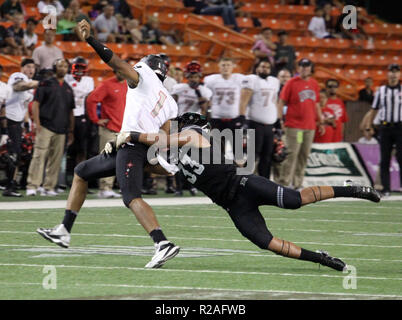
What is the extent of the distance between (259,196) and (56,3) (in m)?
13.6

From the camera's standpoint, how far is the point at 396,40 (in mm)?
28516

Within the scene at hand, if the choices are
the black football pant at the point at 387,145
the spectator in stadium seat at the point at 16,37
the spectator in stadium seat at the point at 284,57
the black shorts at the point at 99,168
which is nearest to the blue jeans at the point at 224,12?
the spectator in stadium seat at the point at 284,57

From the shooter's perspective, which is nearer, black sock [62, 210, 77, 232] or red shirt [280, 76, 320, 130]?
black sock [62, 210, 77, 232]

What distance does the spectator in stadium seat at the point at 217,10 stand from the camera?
25234 millimetres

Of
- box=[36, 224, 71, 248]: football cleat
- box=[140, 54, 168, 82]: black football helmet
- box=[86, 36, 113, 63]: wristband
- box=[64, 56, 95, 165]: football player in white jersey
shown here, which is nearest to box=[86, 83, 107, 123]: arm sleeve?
box=[64, 56, 95, 165]: football player in white jersey

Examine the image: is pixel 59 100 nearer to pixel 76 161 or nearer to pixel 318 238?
pixel 76 161

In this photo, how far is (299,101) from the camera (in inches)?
690

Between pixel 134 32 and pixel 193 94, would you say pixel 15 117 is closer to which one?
pixel 193 94

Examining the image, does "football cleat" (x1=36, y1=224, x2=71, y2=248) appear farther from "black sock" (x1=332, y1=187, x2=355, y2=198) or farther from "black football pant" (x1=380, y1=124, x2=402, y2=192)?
"black football pant" (x1=380, y1=124, x2=402, y2=192)

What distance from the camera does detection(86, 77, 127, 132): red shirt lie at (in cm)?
1480

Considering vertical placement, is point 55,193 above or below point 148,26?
below

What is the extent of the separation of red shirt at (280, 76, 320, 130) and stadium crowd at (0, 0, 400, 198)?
0.7 inches
